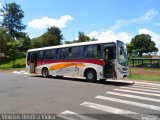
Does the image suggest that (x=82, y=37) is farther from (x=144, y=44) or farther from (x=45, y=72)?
(x=45, y=72)

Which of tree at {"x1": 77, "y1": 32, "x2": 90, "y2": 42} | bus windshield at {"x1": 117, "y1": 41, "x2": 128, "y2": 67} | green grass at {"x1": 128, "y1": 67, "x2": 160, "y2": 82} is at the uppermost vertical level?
tree at {"x1": 77, "y1": 32, "x2": 90, "y2": 42}

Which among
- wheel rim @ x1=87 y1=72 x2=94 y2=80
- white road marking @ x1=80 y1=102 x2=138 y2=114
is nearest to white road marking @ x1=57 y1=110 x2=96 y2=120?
white road marking @ x1=80 y1=102 x2=138 y2=114

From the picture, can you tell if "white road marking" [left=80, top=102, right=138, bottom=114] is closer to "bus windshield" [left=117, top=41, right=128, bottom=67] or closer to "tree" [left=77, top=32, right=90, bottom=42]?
"bus windshield" [left=117, top=41, right=128, bottom=67]

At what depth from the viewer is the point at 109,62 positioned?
1914 cm

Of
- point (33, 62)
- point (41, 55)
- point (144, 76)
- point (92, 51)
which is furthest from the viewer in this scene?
point (33, 62)

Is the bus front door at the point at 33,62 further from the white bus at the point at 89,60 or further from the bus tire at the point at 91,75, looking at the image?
the bus tire at the point at 91,75

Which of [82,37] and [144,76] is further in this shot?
[82,37]

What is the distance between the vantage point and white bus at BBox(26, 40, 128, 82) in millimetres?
18891

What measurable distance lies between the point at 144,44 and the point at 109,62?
8541 centimetres

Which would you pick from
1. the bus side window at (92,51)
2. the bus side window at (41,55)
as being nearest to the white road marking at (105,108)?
the bus side window at (92,51)

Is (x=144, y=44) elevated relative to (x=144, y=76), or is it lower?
elevated

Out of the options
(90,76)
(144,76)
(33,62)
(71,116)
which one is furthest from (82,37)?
(71,116)

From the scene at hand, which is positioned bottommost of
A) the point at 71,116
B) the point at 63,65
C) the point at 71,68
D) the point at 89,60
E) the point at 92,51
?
the point at 71,116

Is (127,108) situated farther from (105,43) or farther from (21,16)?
(21,16)
